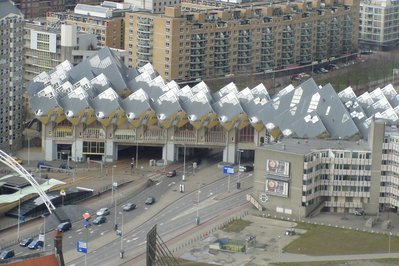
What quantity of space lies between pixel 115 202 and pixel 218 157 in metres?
14.8

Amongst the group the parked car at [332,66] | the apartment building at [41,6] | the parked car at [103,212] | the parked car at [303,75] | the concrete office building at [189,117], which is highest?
the apartment building at [41,6]

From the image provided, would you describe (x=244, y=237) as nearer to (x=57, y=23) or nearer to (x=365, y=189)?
(x=365, y=189)

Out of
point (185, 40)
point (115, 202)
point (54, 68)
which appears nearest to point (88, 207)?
point (115, 202)

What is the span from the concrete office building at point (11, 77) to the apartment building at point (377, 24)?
57235 mm

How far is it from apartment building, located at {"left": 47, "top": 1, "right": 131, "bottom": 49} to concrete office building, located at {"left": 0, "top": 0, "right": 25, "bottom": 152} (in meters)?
25.9

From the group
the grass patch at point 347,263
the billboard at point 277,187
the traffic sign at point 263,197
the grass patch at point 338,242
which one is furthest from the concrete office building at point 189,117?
the grass patch at point 347,263

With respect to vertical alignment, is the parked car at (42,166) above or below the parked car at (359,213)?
above

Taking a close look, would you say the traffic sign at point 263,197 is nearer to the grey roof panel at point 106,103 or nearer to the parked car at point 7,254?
the grey roof panel at point 106,103

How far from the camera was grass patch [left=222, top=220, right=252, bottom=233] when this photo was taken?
8256 centimetres

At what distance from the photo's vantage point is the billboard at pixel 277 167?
86.3m

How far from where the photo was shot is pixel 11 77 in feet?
327

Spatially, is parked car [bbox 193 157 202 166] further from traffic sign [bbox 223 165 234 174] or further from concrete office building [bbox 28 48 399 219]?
traffic sign [bbox 223 165 234 174]

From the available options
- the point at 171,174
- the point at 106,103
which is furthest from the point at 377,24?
the point at 171,174

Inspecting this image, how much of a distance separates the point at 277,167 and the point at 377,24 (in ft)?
214
